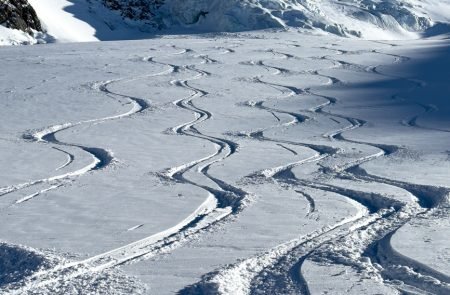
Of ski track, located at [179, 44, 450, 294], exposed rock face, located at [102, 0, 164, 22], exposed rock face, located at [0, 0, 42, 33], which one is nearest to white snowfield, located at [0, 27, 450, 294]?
ski track, located at [179, 44, 450, 294]

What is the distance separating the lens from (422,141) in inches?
283

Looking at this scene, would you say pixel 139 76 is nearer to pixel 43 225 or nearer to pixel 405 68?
pixel 405 68

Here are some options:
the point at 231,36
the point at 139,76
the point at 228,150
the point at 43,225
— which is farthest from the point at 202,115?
the point at 231,36

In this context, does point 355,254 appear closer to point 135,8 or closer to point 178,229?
→ point 178,229

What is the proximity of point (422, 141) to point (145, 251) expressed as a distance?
13.2 feet

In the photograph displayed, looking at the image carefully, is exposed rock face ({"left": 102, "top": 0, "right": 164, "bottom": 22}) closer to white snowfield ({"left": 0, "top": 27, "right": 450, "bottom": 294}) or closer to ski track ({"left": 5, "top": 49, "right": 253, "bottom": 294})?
white snowfield ({"left": 0, "top": 27, "right": 450, "bottom": 294})

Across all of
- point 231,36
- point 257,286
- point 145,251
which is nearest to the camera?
point 257,286

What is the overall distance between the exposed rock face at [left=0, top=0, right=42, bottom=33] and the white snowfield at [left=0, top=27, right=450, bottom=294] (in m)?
6.10

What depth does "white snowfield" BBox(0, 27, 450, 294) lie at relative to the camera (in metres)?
3.49

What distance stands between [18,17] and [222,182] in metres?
13.8

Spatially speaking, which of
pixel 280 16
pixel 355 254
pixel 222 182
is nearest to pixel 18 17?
pixel 280 16

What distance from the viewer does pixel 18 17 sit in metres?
18.1

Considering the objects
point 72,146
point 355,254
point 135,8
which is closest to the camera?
point 355,254

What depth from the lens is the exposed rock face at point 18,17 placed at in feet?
59.3
